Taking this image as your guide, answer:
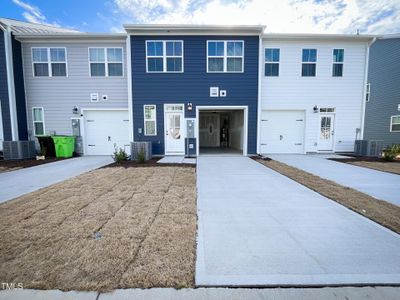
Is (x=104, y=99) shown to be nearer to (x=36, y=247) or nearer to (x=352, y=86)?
Result: (x=36, y=247)

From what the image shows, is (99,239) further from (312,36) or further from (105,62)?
(312,36)

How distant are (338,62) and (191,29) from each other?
7.17 m

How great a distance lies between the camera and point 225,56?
9.39 meters

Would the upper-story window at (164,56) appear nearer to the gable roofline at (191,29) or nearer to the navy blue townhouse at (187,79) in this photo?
the navy blue townhouse at (187,79)

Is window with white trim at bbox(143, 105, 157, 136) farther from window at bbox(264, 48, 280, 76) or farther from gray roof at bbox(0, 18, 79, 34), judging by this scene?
gray roof at bbox(0, 18, 79, 34)

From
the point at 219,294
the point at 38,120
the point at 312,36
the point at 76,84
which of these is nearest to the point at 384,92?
the point at 312,36

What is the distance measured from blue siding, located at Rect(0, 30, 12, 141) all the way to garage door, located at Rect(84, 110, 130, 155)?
10.7 feet

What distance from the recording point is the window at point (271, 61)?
9773mm

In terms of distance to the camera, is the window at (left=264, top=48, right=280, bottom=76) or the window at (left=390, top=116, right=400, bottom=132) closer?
the window at (left=264, top=48, right=280, bottom=76)

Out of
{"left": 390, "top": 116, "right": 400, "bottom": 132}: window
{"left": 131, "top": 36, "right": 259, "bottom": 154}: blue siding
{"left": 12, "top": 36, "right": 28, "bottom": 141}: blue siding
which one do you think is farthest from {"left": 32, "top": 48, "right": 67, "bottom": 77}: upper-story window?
{"left": 390, "top": 116, "right": 400, "bottom": 132}: window

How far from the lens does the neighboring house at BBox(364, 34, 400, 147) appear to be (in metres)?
13.1

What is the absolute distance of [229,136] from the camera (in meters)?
14.5

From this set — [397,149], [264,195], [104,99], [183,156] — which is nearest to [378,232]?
[264,195]

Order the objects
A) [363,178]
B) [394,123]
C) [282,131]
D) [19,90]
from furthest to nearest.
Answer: [394,123] < [282,131] < [19,90] < [363,178]
